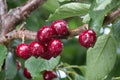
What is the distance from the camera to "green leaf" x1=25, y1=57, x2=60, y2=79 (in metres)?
1.10

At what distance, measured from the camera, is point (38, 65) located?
1129 millimetres

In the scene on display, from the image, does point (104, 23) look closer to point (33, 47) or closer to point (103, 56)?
point (103, 56)

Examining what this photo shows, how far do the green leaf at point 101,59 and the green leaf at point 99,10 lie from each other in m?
0.07

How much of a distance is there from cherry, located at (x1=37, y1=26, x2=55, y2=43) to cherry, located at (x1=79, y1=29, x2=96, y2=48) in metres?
0.09

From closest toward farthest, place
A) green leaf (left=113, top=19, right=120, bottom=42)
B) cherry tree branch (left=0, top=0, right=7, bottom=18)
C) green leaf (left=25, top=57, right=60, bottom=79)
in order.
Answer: green leaf (left=113, top=19, right=120, bottom=42) < green leaf (left=25, top=57, right=60, bottom=79) < cherry tree branch (left=0, top=0, right=7, bottom=18)

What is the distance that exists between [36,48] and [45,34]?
0.05 m

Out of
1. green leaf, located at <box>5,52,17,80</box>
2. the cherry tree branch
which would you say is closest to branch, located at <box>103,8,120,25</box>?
the cherry tree branch

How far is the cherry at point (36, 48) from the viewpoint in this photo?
1000 millimetres

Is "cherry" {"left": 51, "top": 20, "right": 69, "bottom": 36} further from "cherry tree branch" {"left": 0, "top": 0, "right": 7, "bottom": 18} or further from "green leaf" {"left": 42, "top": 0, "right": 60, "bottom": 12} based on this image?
"green leaf" {"left": 42, "top": 0, "right": 60, "bottom": 12}

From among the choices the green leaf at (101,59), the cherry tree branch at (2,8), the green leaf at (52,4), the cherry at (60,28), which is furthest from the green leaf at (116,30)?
the green leaf at (52,4)

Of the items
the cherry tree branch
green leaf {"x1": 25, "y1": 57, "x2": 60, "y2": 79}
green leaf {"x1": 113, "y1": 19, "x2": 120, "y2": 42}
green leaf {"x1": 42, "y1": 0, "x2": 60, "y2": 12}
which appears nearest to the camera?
green leaf {"x1": 113, "y1": 19, "x2": 120, "y2": 42}

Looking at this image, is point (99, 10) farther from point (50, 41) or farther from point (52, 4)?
point (52, 4)

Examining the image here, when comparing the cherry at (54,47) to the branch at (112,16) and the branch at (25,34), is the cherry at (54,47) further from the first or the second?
the branch at (112,16)

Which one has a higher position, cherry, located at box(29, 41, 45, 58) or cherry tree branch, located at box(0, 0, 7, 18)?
cherry tree branch, located at box(0, 0, 7, 18)
